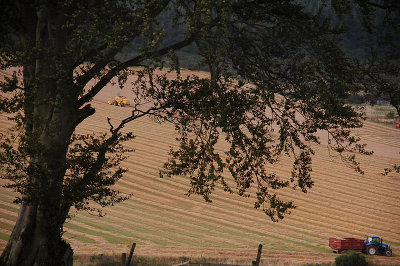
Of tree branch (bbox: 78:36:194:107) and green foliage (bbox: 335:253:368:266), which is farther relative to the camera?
green foliage (bbox: 335:253:368:266)

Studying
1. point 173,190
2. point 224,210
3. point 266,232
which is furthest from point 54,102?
point 173,190

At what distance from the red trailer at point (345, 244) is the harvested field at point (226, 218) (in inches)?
36.0

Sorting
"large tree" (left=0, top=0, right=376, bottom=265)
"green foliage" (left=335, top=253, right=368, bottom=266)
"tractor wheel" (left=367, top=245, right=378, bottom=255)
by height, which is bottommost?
"green foliage" (left=335, top=253, right=368, bottom=266)

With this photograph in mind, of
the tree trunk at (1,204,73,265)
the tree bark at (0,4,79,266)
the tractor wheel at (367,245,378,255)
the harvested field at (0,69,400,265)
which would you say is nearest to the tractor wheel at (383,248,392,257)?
the harvested field at (0,69,400,265)

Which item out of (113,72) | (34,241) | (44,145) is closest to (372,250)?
(113,72)

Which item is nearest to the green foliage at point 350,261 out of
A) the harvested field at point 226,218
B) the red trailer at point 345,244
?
the harvested field at point 226,218

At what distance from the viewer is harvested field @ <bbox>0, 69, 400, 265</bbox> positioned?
28453 mm

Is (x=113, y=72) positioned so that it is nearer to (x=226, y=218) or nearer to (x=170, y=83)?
(x=170, y=83)

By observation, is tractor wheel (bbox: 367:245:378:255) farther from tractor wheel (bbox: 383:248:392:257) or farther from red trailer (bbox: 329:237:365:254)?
tractor wheel (bbox: 383:248:392:257)

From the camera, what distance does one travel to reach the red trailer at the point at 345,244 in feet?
102

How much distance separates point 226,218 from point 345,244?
9677 millimetres

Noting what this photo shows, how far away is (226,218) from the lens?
36.9m

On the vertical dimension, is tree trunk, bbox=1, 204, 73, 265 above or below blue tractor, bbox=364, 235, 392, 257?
below

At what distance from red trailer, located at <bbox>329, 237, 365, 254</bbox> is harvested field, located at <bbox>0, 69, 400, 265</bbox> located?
0.91 metres
